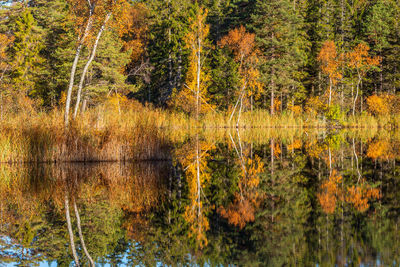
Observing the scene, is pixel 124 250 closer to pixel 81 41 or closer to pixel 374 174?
pixel 374 174

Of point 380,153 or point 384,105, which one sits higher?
point 384,105

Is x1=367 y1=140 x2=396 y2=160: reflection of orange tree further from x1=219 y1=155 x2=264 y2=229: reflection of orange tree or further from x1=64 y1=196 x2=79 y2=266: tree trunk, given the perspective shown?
x1=64 y1=196 x2=79 y2=266: tree trunk

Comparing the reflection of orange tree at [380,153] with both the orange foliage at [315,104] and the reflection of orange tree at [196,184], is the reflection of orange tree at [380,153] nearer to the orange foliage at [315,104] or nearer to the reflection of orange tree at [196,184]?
the reflection of orange tree at [196,184]

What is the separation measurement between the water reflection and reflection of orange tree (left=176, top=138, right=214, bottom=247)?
0.09ft

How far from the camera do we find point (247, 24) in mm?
38969

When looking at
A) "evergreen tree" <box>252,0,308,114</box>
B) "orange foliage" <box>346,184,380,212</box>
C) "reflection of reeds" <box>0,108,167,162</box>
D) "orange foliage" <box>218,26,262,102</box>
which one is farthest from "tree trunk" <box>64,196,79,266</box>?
"evergreen tree" <box>252,0,308,114</box>

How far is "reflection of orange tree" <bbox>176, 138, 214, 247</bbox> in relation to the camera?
541 centimetres

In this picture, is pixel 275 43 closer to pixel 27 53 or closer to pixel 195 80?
pixel 195 80

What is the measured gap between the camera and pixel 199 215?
6.10 metres

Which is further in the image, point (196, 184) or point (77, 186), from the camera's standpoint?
point (196, 184)

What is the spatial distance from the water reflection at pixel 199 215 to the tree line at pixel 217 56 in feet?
61.8

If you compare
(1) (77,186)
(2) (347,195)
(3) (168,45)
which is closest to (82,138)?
(1) (77,186)

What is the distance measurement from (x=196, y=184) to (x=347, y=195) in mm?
2968

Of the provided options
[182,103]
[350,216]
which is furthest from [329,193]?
[182,103]
